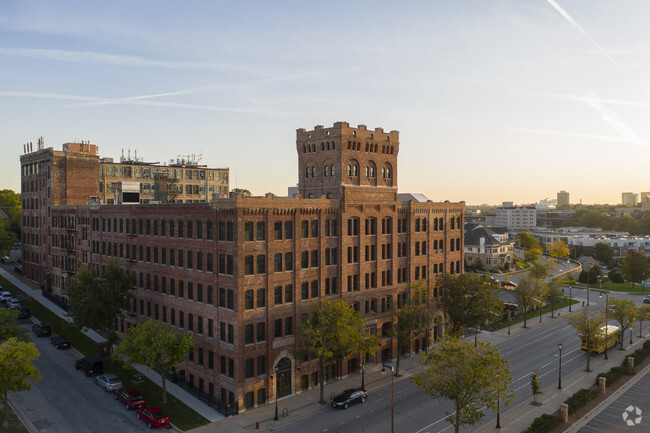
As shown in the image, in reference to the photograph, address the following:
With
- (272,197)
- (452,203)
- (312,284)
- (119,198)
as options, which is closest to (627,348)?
(452,203)

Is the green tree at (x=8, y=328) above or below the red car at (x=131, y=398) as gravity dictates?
above

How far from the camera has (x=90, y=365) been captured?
52219 millimetres

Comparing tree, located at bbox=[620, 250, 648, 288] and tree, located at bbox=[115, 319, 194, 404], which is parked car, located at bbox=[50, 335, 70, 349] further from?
tree, located at bbox=[620, 250, 648, 288]

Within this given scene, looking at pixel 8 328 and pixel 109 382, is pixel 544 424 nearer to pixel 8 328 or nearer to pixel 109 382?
pixel 109 382

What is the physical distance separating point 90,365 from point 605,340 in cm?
6439

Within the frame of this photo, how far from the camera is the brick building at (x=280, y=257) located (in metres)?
45.4

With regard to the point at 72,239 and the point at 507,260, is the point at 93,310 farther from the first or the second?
→ the point at 507,260

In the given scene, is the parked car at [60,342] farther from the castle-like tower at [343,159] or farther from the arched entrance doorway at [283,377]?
the castle-like tower at [343,159]

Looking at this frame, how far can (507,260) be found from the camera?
14200cm

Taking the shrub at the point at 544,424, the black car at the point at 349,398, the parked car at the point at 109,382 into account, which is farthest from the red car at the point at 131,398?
the shrub at the point at 544,424

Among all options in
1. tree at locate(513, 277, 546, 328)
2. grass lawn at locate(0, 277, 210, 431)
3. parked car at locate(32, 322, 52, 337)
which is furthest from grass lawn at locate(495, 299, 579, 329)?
parked car at locate(32, 322, 52, 337)

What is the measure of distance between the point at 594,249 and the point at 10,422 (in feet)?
555

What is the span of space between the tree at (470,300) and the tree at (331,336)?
1819 centimetres

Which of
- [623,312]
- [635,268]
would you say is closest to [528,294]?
[623,312]
